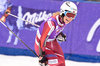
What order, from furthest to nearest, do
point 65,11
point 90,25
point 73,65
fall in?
point 90,25 < point 73,65 < point 65,11

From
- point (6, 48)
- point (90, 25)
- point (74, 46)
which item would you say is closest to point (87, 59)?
point (74, 46)

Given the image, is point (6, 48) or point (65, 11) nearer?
point (65, 11)

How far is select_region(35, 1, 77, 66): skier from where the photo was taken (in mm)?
3799

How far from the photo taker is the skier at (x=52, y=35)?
3.80 meters

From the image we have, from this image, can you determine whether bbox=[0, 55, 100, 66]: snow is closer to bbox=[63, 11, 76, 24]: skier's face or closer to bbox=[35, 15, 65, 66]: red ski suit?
bbox=[35, 15, 65, 66]: red ski suit

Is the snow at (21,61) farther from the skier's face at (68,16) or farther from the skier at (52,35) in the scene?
the skier's face at (68,16)

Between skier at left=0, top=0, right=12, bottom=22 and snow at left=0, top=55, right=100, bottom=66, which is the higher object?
skier at left=0, top=0, right=12, bottom=22

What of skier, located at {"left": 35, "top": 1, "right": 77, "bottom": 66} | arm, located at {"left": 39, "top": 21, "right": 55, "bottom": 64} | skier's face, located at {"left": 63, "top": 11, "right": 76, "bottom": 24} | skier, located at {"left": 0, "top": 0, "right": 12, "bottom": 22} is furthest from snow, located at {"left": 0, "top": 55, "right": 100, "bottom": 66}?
skier's face, located at {"left": 63, "top": 11, "right": 76, "bottom": 24}

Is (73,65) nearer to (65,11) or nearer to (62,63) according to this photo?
(62,63)

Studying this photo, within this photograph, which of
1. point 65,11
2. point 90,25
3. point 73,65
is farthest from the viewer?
point 90,25

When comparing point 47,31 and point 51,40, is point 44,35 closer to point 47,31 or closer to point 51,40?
point 47,31

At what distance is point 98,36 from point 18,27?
2.16m

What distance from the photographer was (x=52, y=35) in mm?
4039

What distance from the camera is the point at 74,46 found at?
6.43m
